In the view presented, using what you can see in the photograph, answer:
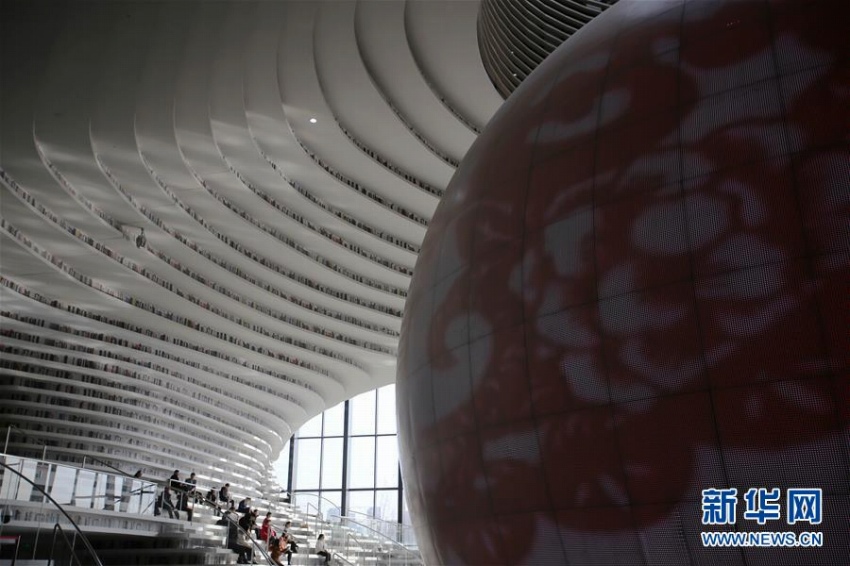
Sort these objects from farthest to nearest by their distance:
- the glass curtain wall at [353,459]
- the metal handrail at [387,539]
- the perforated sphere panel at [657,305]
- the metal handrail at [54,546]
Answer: the glass curtain wall at [353,459] → the metal handrail at [387,539] → the metal handrail at [54,546] → the perforated sphere panel at [657,305]

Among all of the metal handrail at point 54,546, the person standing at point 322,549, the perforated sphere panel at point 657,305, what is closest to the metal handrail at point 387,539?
the person standing at point 322,549

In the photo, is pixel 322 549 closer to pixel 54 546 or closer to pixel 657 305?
pixel 54 546

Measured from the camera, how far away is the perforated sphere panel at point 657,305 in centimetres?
321

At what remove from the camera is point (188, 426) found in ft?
101

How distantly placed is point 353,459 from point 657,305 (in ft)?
121

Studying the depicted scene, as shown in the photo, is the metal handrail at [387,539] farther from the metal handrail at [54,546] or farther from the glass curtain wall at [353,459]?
the glass curtain wall at [353,459]

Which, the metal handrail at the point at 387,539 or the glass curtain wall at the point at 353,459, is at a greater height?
the glass curtain wall at the point at 353,459

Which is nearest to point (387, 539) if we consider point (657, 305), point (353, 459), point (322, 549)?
point (322, 549)

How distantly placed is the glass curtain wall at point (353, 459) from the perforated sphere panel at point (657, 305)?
33.8 metres

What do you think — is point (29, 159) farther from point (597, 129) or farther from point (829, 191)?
point (829, 191)

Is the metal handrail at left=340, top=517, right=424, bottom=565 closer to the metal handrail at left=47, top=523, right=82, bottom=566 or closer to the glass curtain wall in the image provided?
the metal handrail at left=47, top=523, right=82, bottom=566

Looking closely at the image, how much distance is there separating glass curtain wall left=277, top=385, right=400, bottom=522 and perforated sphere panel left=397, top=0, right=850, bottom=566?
3375 cm

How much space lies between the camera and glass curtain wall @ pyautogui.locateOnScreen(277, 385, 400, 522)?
124ft

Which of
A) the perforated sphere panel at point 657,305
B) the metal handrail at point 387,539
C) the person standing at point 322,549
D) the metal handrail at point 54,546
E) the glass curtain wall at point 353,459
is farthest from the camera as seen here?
the glass curtain wall at point 353,459
